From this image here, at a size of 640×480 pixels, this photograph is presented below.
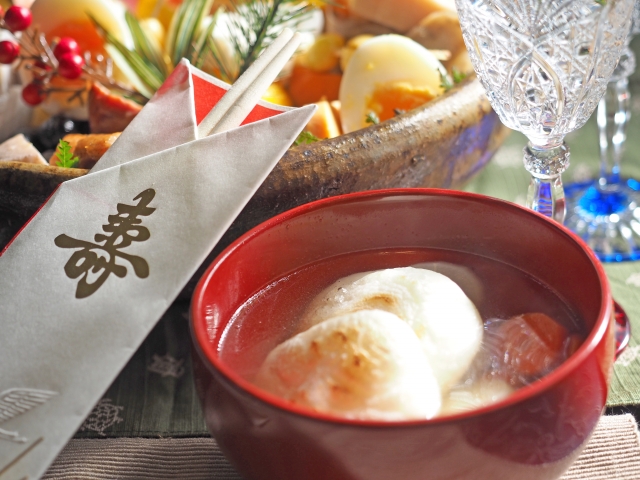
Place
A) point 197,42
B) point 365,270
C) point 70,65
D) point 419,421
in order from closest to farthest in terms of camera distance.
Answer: point 419,421 → point 365,270 → point 70,65 → point 197,42

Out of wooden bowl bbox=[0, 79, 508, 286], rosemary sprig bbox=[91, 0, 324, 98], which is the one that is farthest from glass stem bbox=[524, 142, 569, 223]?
rosemary sprig bbox=[91, 0, 324, 98]

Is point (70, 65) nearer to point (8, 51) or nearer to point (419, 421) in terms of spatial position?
point (8, 51)

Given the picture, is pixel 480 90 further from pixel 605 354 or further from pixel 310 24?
pixel 310 24

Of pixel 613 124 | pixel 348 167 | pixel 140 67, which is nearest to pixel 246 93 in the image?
pixel 348 167

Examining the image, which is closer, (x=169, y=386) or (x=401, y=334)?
(x=401, y=334)

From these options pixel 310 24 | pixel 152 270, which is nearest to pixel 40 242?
pixel 152 270

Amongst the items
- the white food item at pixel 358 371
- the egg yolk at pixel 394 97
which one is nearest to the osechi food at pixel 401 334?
the white food item at pixel 358 371

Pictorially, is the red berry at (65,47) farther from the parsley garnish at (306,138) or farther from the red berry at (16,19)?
the parsley garnish at (306,138)
